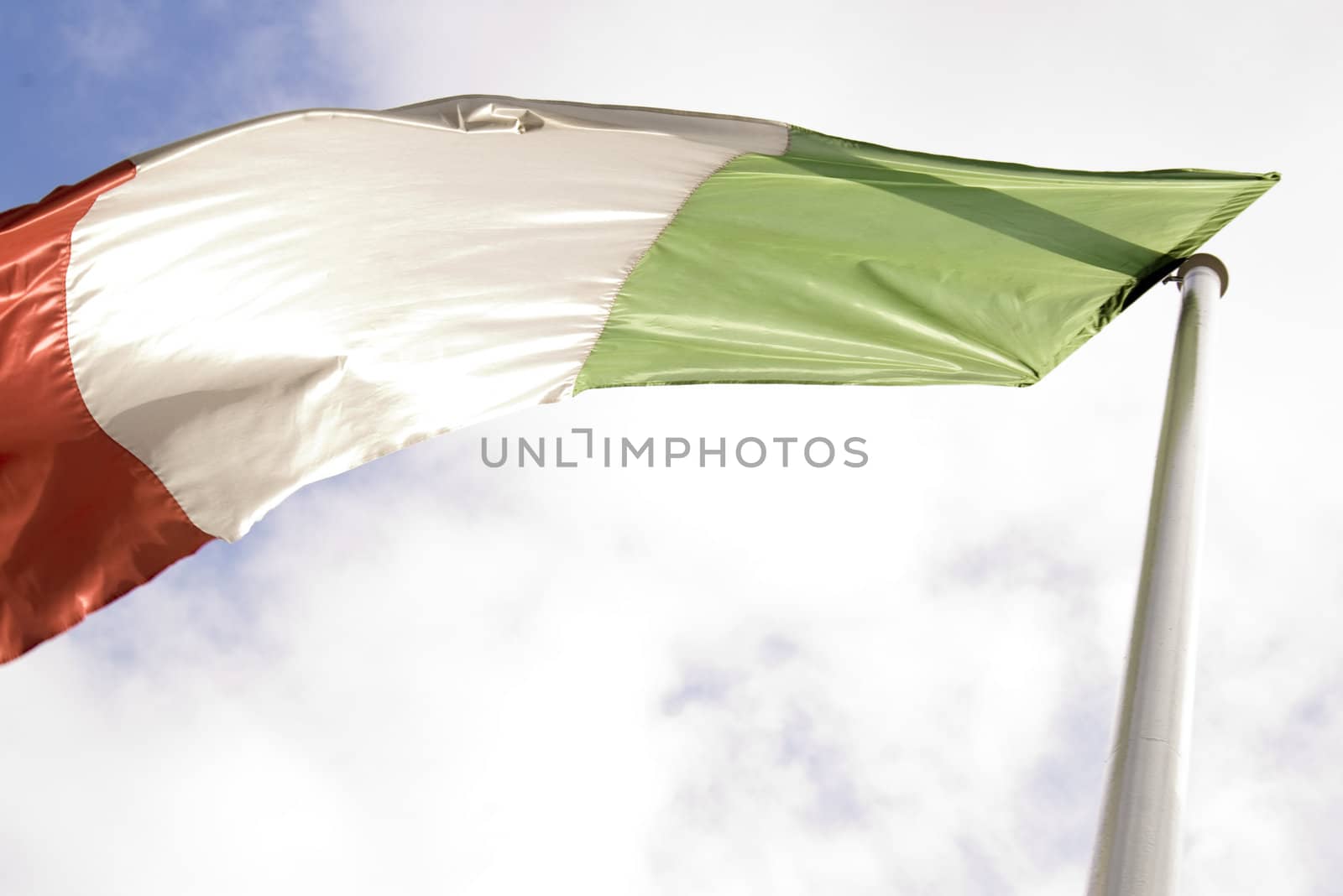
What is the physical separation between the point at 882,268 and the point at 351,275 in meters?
3.11

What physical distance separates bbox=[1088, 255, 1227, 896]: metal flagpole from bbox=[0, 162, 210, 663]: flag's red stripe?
422 cm

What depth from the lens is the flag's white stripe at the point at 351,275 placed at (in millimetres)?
6688

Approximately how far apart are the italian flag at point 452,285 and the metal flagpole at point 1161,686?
1.91 m

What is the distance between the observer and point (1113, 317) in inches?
340

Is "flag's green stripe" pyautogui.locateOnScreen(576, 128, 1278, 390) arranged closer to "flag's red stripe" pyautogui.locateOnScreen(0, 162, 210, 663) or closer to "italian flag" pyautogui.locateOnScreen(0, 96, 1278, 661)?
"italian flag" pyautogui.locateOnScreen(0, 96, 1278, 661)

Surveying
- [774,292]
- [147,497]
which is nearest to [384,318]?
[147,497]

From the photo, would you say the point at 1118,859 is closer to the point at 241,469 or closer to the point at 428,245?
the point at 241,469

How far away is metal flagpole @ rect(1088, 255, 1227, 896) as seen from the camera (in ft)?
13.3

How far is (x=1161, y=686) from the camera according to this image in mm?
4684

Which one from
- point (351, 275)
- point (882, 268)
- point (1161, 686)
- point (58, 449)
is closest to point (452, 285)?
point (351, 275)

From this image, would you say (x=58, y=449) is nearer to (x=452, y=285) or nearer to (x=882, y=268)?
(x=452, y=285)

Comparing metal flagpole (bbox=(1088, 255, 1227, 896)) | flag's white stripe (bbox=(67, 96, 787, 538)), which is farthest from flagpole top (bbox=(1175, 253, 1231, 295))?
flag's white stripe (bbox=(67, 96, 787, 538))

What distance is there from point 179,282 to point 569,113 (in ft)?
7.35

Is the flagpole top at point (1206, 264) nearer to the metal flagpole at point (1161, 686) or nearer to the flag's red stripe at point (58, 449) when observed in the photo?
the metal flagpole at point (1161, 686)
